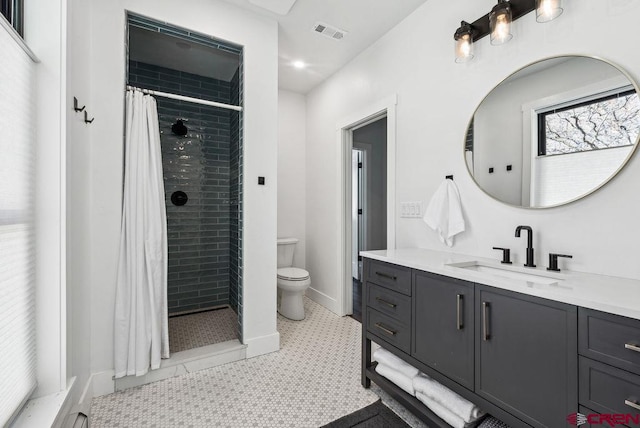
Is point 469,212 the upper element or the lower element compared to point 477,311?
upper

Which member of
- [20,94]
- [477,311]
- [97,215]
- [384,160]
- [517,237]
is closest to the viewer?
[20,94]

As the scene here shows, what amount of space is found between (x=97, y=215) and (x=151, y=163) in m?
0.47

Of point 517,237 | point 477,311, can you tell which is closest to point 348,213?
point 517,237

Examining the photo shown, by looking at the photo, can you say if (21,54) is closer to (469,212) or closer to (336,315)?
(469,212)

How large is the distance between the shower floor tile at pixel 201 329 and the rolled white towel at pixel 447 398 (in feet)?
5.32

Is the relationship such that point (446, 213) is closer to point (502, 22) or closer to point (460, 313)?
point (460, 313)

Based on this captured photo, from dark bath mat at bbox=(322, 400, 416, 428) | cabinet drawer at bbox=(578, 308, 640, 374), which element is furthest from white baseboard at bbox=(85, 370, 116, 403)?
cabinet drawer at bbox=(578, 308, 640, 374)

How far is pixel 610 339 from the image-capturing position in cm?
89

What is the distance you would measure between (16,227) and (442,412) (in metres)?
2.00

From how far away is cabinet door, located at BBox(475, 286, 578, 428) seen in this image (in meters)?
0.98

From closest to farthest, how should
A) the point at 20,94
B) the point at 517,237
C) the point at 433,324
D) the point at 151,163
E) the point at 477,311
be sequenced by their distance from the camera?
the point at 20,94
the point at 477,311
the point at 433,324
the point at 517,237
the point at 151,163

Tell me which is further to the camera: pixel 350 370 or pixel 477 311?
pixel 350 370

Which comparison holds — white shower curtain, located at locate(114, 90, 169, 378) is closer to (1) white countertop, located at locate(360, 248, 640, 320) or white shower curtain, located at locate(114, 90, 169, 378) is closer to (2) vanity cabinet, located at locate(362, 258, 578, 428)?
(2) vanity cabinet, located at locate(362, 258, 578, 428)

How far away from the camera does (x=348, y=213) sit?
320 centimetres
